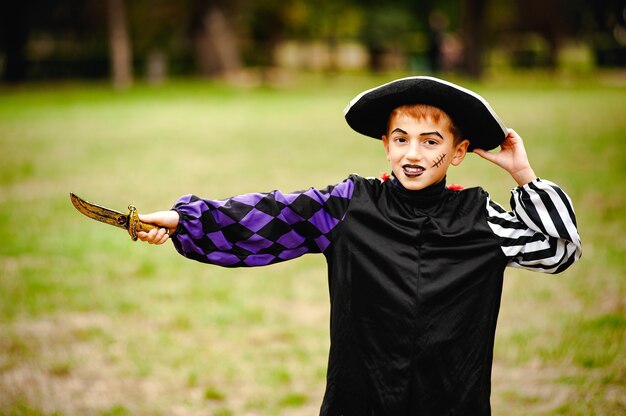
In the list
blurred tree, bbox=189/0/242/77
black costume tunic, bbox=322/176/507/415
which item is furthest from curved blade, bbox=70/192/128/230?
blurred tree, bbox=189/0/242/77

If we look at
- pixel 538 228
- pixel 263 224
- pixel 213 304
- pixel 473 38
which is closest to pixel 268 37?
pixel 473 38

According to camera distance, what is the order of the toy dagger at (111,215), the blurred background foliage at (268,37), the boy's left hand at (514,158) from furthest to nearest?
1. the blurred background foliage at (268,37)
2. the boy's left hand at (514,158)
3. the toy dagger at (111,215)

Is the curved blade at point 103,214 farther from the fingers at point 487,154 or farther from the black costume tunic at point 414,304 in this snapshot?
the fingers at point 487,154

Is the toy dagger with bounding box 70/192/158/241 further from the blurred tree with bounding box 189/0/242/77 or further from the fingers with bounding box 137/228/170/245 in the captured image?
the blurred tree with bounding box 189/0/242/77

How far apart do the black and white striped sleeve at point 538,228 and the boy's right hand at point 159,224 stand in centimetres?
97

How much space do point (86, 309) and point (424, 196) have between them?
12.9 ft

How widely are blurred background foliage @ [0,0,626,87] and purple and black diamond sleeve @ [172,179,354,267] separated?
23068 millimetres

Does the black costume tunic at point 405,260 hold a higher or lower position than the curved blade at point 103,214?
lower

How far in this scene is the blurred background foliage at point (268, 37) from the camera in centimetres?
3234

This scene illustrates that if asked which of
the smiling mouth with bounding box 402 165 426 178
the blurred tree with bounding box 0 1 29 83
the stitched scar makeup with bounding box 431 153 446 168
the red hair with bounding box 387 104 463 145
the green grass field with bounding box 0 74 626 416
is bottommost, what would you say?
the green grass field with bounding box 0 74 626 416

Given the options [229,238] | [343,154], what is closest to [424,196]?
[229,238]

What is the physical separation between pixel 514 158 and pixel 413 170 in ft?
1.20

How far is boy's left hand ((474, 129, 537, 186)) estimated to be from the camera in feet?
7.91

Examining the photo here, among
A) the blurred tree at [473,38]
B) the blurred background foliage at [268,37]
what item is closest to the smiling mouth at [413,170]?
the blurred background foliage at [268,37]
